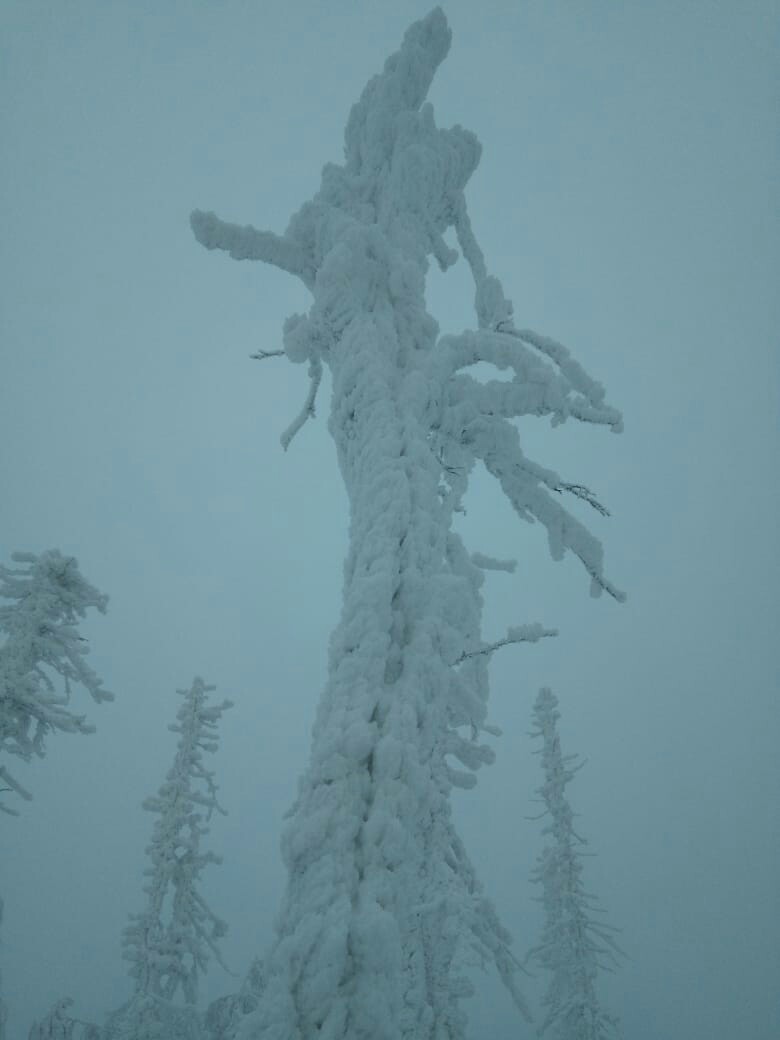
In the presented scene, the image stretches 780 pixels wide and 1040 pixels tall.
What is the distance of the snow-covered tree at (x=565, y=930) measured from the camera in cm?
1443

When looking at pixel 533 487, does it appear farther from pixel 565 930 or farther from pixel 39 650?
pixel 565 930

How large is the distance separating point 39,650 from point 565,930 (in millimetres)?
15919

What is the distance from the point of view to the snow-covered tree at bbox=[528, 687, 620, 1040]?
1443 centimetres

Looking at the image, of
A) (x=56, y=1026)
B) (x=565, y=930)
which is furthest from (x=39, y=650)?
(x=565, y=930)

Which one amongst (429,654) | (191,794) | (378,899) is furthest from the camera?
(191,794)

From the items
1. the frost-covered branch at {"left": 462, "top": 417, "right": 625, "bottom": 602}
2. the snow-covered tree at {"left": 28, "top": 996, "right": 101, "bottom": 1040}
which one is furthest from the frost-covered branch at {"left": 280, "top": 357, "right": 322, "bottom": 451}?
the snow-covered tree at {"left": 28, "top": 996, "right": 101, "bottom": 1040}

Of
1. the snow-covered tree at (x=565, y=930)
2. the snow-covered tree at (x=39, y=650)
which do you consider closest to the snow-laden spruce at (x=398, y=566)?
the snow-covered tree at (x=39, y=650)

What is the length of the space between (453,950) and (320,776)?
1.88 m

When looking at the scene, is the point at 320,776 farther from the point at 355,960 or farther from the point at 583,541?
the point at 583,541

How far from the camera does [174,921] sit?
515 inches

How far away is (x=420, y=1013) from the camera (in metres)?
4.14

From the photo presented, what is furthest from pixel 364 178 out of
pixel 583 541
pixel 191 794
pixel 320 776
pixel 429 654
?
pixel 191 794

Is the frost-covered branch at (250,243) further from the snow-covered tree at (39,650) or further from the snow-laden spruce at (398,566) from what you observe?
the snow-covered tree at (39,650)

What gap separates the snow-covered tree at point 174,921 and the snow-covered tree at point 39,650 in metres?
5.94
